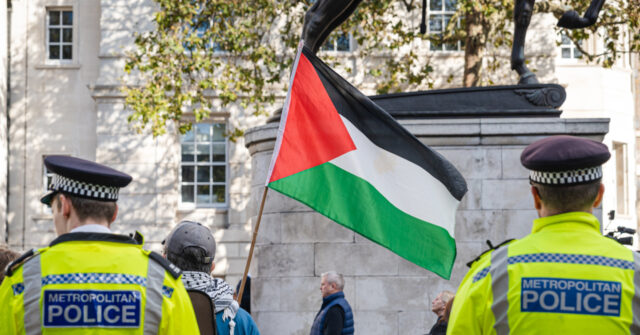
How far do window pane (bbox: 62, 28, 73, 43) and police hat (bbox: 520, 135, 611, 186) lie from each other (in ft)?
72.9

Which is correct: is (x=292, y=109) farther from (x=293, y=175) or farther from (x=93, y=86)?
(x=93, y=86)

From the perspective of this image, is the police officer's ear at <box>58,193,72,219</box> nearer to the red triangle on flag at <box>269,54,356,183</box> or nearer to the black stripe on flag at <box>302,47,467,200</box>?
the red triangle on flag at <box>269,54,356,183</box>

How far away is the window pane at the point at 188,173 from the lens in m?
22.8

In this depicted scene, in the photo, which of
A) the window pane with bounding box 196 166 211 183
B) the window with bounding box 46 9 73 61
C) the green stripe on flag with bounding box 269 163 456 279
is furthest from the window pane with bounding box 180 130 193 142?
the green stripe on flag with bounding box 269 163 456 279

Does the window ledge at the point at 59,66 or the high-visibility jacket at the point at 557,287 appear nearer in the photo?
A: the high-visibility jacket at the point at 557,287

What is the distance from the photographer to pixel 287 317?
833 centimetres

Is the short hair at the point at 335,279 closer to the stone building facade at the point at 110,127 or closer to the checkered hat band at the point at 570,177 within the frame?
the checkered hat band at the point at 570,177

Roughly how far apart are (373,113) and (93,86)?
57.3 ft

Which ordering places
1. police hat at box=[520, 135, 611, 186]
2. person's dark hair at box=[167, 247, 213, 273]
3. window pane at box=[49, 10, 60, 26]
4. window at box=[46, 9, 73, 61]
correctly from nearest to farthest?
police hat at box=[520, 135, 611, 186]
person's dark hair at box=[167, 247, 213, 273]
window at box=[46, 9, 73, 61]
window pane at box=[49, 10, 60, 26]

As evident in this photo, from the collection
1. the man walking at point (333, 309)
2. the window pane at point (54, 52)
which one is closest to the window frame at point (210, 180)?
the window pane at point (54, 52)

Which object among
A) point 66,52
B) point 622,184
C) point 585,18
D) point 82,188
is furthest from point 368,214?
point 622,184

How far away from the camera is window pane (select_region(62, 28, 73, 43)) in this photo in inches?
946

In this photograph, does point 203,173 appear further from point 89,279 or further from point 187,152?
point 89,279

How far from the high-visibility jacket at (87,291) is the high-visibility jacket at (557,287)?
1011mm
